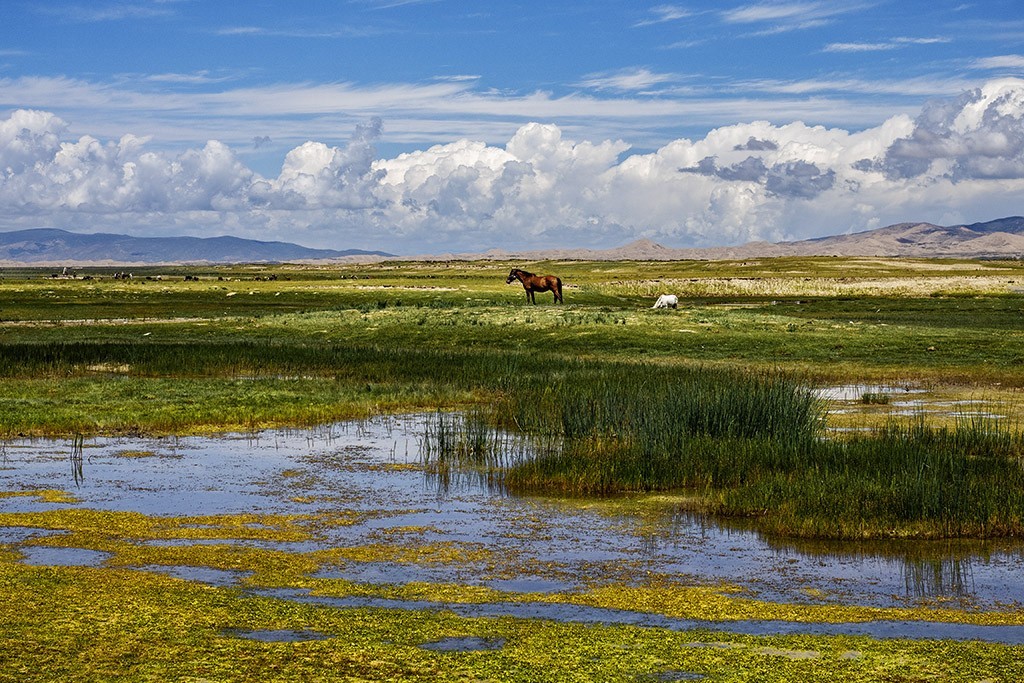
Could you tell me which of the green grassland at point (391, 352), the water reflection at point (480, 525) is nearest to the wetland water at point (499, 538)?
the water reflection at point (480, 525)

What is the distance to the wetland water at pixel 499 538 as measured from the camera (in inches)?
507

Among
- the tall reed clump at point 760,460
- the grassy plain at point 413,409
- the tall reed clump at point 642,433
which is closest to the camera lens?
the grassy plain at point 413,409

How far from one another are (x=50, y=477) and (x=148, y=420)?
6.55 m

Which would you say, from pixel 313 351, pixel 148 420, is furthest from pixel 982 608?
pixel 313 351

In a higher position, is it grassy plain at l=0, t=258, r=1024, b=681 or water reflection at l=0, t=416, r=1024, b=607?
grassy plain at l=0, t=258, r=1024, b=681

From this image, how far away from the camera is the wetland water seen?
1287 cm

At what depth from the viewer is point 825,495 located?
16250 millimetres

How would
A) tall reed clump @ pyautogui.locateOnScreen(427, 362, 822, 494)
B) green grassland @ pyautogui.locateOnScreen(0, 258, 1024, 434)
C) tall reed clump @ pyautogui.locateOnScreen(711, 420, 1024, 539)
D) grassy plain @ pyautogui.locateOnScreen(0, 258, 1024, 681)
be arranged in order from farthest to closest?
green grassland @ pyautogui.locateOnScreen(0, 258, 1024, 434) → tall reed clump @ pyautogui.locateOnScreen(427, 362, 822, 494) → tall reed clump @ pyautogui.locateOnScreen(711, 420, 1024, 539) → grassy plain @ pyautogui.locateOnScreen(0, 258, 1024, 681)

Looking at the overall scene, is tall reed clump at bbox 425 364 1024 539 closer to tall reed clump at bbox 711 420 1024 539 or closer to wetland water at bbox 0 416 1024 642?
tall reed clump at bbox 711 420 1024 539

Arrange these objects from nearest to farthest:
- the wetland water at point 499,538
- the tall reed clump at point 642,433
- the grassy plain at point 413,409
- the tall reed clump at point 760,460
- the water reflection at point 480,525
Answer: the grassy plain at point 413,409 → the wetland water at point 499,538 → the water reflection at point 480,525 → the tall reed clump at point 760,460 → the tall reed clump at point 642,433

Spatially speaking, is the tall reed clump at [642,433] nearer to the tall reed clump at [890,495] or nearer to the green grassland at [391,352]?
the tall reed clump at [890,495]

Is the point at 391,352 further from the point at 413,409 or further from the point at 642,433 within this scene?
the point at 642,433

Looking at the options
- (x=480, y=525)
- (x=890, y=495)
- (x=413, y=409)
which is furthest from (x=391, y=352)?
(x=890, y=495)

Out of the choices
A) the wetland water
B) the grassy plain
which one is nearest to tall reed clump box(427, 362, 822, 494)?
the grassy plain
